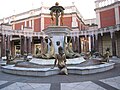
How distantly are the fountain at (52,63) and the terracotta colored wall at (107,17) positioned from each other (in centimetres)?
1683

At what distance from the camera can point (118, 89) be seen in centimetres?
581

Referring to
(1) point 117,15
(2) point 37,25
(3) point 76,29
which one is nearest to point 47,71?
(1) point 117,15

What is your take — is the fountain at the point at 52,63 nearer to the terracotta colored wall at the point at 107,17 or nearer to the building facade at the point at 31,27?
the building facade at the point at 31,27

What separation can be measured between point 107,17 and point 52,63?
2215cm

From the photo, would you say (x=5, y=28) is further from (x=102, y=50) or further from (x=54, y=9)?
(x=102, y=50)

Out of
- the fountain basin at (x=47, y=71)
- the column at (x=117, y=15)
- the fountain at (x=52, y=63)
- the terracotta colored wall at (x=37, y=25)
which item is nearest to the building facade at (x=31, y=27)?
the terracotta colored wall at (x=37, y=25)

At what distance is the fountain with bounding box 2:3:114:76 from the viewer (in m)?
8.78

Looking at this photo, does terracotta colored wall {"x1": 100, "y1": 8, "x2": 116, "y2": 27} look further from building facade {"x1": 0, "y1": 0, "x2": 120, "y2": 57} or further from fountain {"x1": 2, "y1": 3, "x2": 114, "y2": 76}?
fountain {"x1": 2, "y1": 3, "x2": 114, "y2": 76}

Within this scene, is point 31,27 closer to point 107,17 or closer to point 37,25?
point 37,25

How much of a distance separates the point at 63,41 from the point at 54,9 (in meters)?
3.61

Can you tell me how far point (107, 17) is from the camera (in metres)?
30.1

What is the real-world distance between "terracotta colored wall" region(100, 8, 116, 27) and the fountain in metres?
16.8

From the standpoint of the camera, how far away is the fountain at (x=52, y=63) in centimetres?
878

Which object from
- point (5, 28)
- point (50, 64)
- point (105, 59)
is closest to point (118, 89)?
point (50, 64)
